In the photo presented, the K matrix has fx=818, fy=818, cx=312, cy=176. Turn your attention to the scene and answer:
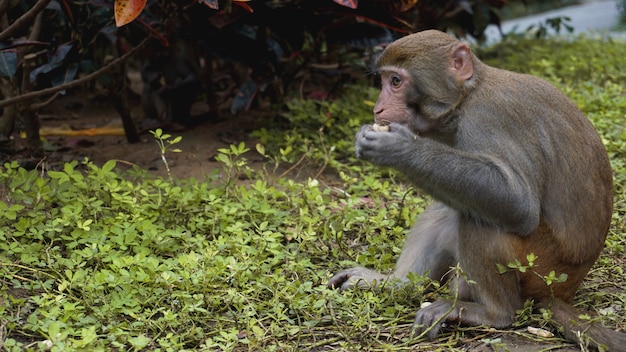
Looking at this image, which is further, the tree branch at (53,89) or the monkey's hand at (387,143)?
the tree branch at (53,89)

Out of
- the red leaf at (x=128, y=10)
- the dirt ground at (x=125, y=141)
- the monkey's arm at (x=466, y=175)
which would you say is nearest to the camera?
the monkey's arm at (x=466, y=175)

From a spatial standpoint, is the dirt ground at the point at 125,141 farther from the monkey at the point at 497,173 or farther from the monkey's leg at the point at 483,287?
the monkey's leg at the point at 483,287

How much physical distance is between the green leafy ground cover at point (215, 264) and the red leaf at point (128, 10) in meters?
0.82

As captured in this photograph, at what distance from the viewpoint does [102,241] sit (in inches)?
184

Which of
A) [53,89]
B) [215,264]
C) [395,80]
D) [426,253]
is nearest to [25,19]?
[53,89]

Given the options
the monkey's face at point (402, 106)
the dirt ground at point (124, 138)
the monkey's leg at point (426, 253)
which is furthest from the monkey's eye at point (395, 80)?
the dirt ground at point (124, 138)

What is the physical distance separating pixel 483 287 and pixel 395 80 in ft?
4.01

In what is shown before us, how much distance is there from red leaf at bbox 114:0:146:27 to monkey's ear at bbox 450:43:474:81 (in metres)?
1.90

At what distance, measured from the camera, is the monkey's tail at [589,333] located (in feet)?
12.9

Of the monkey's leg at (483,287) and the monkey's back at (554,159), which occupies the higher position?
the monkey's back at (554,159)

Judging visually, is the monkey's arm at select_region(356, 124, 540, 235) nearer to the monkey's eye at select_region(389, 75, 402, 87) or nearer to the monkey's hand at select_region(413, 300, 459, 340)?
the monkey's eye at select_region(389, 75, 402, 87)

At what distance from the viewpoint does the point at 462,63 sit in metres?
4.44

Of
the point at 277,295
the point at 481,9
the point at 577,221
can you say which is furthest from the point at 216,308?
the point at 481,9

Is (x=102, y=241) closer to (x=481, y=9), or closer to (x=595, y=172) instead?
(x=595, y=172)
